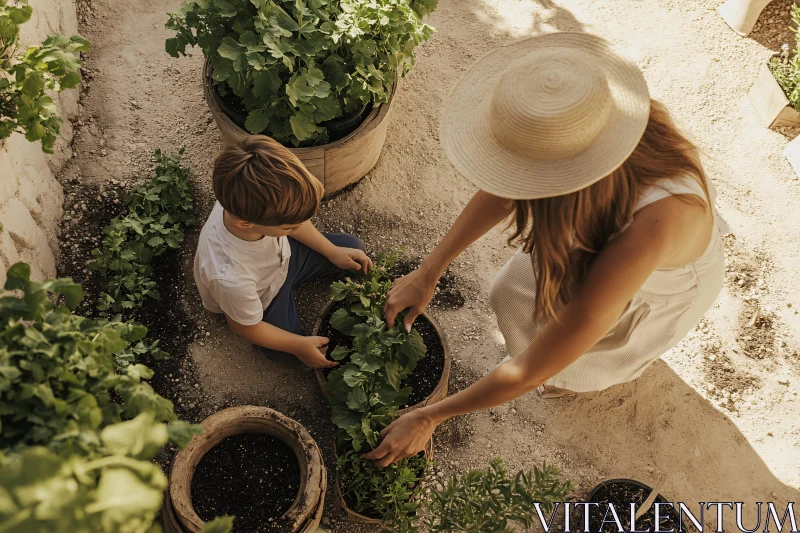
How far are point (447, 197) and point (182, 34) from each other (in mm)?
1378

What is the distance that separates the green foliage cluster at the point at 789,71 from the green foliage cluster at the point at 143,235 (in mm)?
2988

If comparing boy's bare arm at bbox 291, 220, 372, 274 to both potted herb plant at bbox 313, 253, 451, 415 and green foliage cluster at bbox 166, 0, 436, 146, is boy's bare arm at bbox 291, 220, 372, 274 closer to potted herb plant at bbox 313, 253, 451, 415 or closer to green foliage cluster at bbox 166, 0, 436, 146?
potted herb plant at bbox 313, 253, 451, 415

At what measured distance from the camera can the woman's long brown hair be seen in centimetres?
155

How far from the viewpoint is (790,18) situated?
12.4 feet

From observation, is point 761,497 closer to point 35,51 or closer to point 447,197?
point 447,197

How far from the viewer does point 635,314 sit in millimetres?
2051

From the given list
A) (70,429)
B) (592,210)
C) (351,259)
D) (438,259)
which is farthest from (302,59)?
(70,429)

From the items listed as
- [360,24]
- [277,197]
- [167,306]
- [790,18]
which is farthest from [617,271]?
[790,18]

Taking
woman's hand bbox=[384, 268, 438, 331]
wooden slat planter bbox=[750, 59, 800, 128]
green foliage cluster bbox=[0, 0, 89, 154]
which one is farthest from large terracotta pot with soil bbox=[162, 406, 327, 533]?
wooden slat planter bbox=[750, 59, 800, 128]

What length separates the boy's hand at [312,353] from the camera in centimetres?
238

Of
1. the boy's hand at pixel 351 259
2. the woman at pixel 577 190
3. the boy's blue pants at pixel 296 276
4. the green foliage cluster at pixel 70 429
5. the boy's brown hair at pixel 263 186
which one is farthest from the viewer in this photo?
the boy's hand at pixel 351 259

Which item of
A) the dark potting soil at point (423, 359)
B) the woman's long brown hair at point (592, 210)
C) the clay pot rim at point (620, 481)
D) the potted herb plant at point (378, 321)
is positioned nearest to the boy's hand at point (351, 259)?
the potted herb plant at point (378, 321)

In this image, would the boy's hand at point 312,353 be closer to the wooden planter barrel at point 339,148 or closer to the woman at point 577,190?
the woman at point 577,190

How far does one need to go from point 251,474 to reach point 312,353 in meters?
0.47
